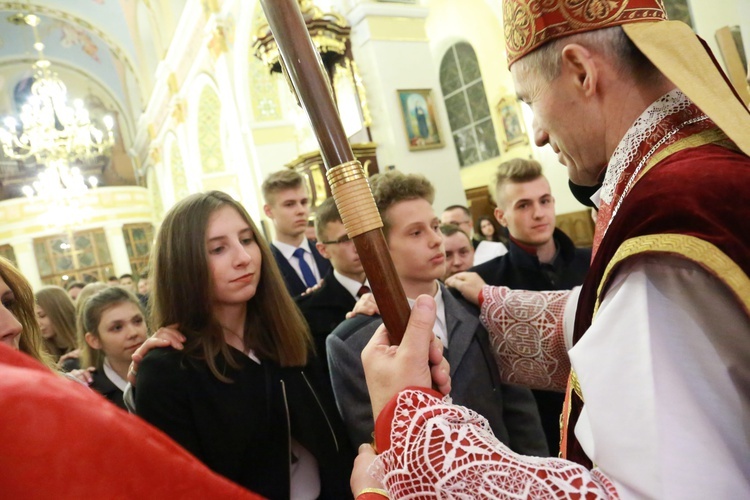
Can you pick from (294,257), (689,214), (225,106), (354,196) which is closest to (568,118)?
(689,214)

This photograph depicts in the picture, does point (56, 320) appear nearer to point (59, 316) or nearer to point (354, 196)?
point (59, 316)

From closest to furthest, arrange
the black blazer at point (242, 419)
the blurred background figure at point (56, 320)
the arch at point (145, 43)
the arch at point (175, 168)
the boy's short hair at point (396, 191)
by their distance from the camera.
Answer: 1. the black blazer at point (242, 419)
2. the boy's short hair at point (396, 191)
3. the blurred background figure at point (56, 320)
4. the arch at point (145, 43)
5. the arch at point (175, 168)

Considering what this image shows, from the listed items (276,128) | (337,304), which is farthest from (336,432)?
(276,128)

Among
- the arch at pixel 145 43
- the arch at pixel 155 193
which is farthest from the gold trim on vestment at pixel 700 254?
the arch at pixel 155 193

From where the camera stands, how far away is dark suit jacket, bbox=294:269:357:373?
2.69m

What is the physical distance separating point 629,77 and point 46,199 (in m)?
14.8

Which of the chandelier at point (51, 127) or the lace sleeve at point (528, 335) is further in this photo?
the chandelier at point (51, 127)

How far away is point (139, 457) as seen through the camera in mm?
584

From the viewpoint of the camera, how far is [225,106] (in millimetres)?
9664

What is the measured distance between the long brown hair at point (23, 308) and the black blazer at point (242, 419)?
42 cm

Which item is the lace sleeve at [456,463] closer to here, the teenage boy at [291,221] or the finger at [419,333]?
the finger at [419,333]

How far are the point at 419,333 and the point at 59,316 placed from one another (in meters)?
4.25

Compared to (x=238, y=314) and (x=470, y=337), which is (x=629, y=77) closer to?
(x=470, y=337)

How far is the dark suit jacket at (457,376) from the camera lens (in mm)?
1841
